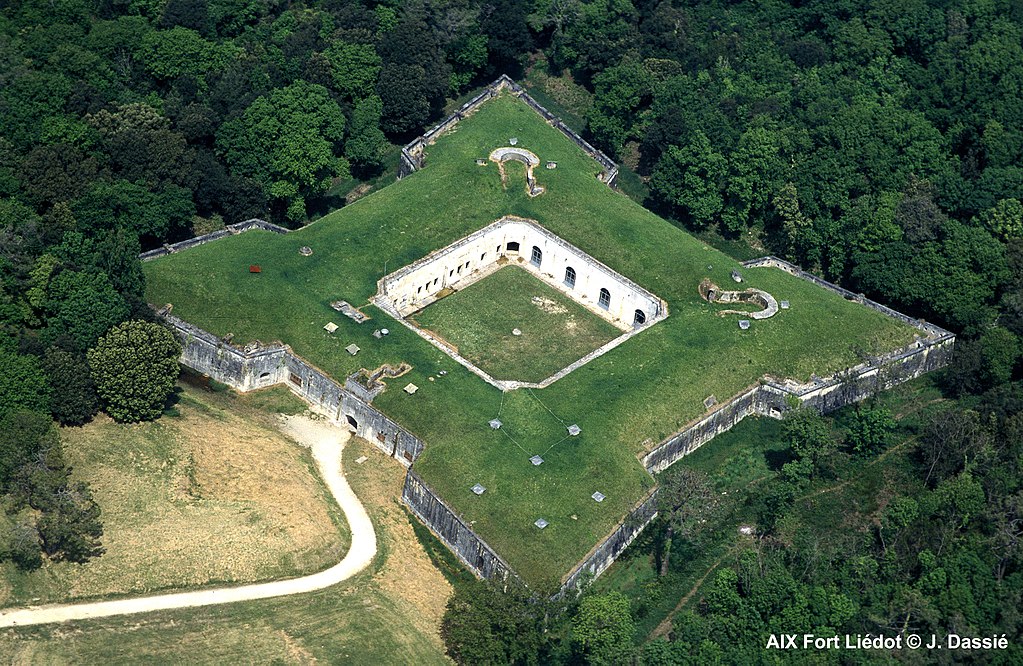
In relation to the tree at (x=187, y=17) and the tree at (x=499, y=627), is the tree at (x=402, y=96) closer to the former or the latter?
the tree at (x=187, y=17)

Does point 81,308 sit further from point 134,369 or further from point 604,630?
point 604,630

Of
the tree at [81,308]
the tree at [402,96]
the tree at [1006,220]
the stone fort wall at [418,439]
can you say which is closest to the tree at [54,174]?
the tree at [81,308]

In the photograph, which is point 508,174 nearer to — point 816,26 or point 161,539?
point 816,26

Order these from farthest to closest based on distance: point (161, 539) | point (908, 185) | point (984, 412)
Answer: point (908, 185), point (984, 412), point (161, 539)

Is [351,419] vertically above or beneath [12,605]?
above

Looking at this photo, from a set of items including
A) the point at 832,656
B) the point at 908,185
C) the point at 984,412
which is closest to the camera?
the point at 832,656

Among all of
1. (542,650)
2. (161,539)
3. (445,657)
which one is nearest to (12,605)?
(161,539)

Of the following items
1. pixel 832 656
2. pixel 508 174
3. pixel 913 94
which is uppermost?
pixel 913 94

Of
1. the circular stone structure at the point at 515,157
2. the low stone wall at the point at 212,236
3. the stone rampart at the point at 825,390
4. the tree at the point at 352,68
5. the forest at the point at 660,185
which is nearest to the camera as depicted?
the forest at the point at 660,185
